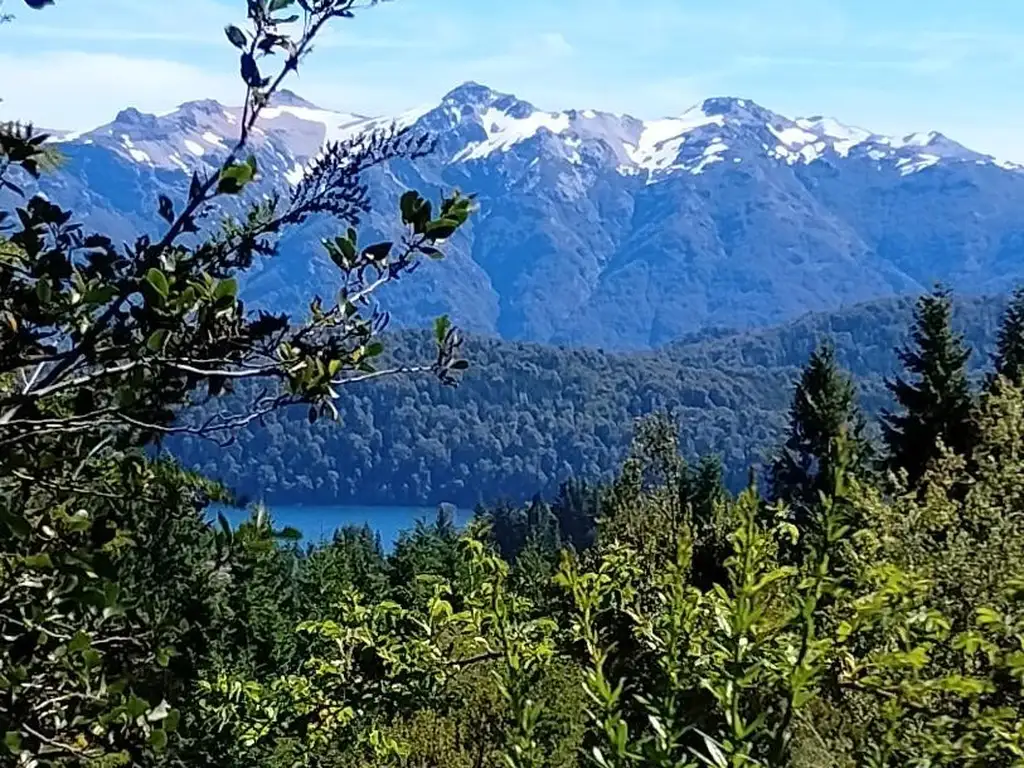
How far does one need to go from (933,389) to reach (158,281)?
2943 centimetres

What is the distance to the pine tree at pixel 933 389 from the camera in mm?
29188

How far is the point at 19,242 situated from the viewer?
2.37m

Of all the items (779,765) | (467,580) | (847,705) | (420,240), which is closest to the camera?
(779,765)

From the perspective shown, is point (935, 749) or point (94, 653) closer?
point (94, 653)

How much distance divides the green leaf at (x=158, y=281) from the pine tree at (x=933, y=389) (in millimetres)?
28389

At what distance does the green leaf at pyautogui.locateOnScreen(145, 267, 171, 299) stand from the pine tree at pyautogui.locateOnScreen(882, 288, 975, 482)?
28389 millimetres

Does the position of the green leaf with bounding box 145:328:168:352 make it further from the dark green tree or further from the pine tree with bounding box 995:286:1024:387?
the pine tree with bounding box 995:286:1024:387

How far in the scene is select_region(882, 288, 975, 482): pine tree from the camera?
29188 millimetres

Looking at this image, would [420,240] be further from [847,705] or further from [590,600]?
[847,705]

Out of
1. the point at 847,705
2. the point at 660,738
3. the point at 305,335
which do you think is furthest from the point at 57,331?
the point at 847,705

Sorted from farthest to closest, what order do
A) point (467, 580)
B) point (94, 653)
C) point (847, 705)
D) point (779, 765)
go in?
point (467, 580)
point (847, 705)
point (94, 653)
point (779, 765)

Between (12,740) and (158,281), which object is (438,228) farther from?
(12,740)

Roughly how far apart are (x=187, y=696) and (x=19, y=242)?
1591 millimetres

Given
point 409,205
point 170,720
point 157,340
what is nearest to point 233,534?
point 170,720
